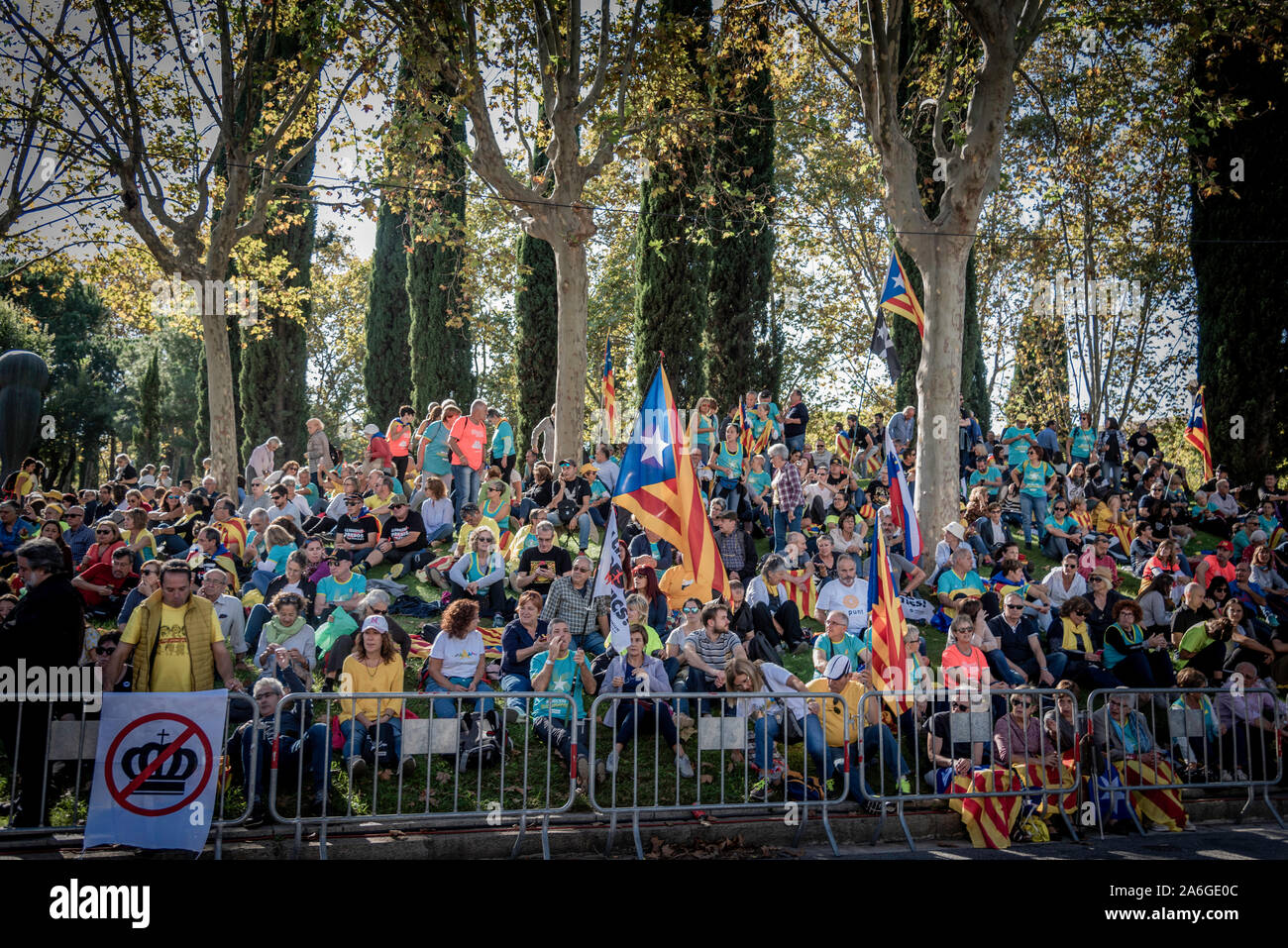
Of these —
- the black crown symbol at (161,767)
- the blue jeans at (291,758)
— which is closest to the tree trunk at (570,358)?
the blue jeans at (291,758)

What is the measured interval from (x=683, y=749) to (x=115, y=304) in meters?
16.0

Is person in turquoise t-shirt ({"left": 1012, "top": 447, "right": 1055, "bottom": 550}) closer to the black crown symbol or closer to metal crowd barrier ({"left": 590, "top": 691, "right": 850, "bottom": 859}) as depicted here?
metal crowd barrier ({"left": 590, "top": 691, "right": 850, "bottom": 859})

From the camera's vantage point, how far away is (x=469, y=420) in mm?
16078

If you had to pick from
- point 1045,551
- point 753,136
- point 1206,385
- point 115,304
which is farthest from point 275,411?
point 1206,385

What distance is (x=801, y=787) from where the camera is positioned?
8414 mm

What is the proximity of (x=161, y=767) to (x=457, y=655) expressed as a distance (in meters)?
2.94

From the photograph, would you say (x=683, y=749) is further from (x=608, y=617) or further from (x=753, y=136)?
(x=753, y=136)

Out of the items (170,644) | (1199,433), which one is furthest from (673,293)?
(170,644)

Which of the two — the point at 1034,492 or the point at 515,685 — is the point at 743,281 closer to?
the point at 1034,492

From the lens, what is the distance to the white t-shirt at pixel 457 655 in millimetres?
9250

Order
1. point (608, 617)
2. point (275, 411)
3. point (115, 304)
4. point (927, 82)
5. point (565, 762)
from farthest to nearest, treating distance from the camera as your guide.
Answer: point (275, 411) → point (115, 304) → point (927, 82) → point (608, 617) → point (565, 762)

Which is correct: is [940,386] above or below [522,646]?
above

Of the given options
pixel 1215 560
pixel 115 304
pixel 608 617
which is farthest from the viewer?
pixel 115 304

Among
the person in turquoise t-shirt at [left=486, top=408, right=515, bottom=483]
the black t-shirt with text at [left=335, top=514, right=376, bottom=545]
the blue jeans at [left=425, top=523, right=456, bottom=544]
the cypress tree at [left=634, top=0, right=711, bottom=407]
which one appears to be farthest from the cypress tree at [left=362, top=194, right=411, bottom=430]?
the black t-shirt with text at [left=335, top=514, right=376, bottom=545]
